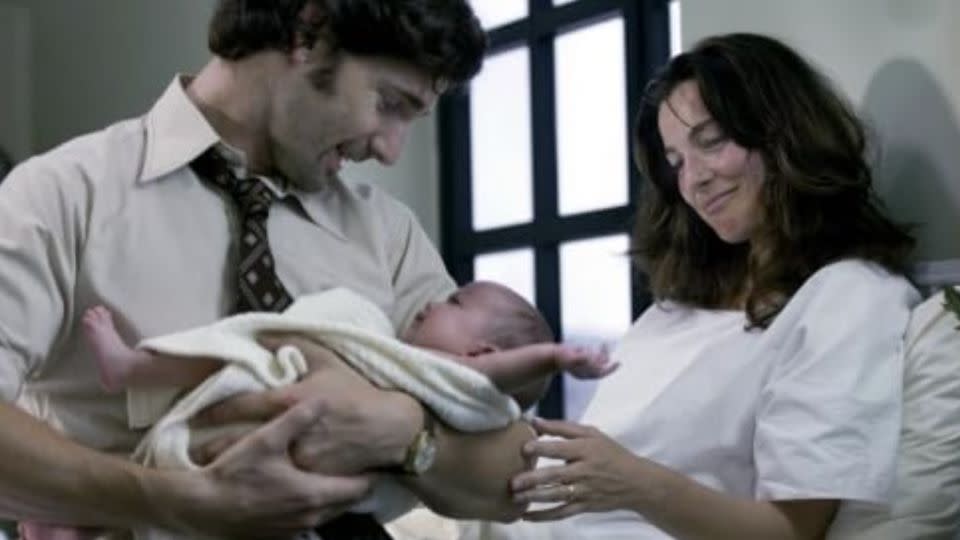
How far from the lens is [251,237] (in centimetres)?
159

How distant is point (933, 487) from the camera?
1.86 meters

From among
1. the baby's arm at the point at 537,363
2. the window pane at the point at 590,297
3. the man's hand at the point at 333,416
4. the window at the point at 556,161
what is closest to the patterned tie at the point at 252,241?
the man's hand at the point at 333,416

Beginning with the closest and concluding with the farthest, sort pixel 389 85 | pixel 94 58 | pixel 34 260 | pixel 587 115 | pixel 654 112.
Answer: pixel 34 260, pixel 389 85, pixel 654 112, pixel 587 115, pixel 94 58

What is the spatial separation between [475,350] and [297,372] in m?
0.24

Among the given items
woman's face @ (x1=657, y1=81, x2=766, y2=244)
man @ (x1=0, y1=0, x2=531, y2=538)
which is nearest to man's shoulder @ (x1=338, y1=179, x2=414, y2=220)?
man @ (x1=0, y1=0, x2=531, y2=538)

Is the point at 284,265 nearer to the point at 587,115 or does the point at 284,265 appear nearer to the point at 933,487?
the point at 933,487

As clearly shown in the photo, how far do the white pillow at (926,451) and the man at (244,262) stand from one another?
62cm

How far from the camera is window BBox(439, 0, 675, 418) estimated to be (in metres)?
3.31

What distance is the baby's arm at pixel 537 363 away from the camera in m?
1.45

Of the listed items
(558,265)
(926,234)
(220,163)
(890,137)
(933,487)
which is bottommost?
(558,265)

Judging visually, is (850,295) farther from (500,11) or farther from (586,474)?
(500,11)

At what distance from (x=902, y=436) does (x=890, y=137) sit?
0.58m

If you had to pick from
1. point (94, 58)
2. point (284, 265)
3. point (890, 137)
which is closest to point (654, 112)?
point (890, 137)

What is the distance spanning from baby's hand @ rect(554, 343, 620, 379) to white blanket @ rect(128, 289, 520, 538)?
9 centimetres
